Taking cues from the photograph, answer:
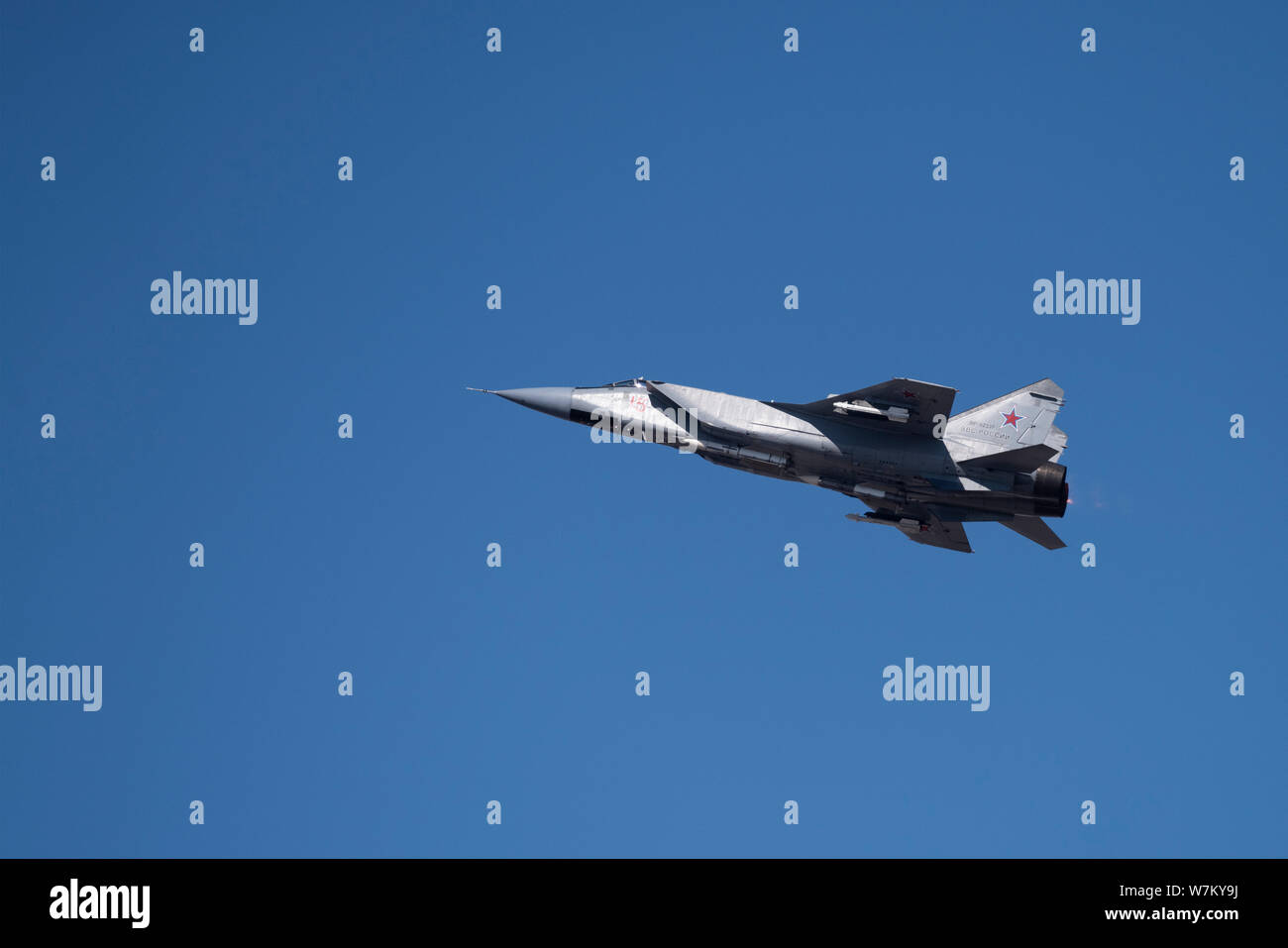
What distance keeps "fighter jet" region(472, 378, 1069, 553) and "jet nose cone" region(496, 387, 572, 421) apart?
43 mm

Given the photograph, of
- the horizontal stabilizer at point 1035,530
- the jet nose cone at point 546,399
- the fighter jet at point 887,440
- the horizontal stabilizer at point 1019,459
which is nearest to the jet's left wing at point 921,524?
the fighter jet at point 887,440

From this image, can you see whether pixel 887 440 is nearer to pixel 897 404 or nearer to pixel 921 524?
pixel 897 404

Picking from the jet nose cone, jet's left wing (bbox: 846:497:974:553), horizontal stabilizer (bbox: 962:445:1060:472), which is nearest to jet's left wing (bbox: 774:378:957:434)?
horizontal stabilizer (bbox: 962:445:1060:472)

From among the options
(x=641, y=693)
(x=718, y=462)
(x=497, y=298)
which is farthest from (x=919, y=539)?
(x=497, y=298)

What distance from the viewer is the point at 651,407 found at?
4119cm

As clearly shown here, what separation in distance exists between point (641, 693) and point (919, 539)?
10.7 metres

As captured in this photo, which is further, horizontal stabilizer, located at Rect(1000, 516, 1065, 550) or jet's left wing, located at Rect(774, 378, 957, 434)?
horizontal stabilizer, located at Rect(1000, 516, 1065, 550)

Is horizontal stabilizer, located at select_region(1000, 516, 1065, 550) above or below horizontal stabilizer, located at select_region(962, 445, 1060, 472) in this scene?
below

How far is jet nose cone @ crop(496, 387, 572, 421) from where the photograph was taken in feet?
138

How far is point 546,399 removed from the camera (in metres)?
42.1

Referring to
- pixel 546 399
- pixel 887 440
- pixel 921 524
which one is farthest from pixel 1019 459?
pixel 546 399

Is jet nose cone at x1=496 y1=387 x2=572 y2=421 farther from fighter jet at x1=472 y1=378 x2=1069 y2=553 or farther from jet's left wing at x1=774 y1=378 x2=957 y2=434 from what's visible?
jet's left wing at x1=774 y1=378 x2=957 y2=434

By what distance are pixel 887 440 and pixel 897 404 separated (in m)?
1.15

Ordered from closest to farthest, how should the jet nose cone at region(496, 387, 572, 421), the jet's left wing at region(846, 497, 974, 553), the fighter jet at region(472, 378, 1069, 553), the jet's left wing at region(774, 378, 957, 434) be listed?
1. the jet's left wing at region(774, 378, 957, 434)
2. the fighter jet at region(472, 378, 1069, 553)
3. the jet's left wing at region(846, 497, 974, 553)
4. the jet nose cone at region(496, 387, 572, 421)
